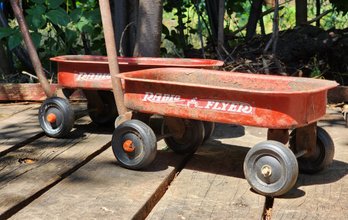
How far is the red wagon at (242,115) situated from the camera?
260 cm

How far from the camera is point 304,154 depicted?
2885mm

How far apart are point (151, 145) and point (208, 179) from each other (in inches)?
12.0

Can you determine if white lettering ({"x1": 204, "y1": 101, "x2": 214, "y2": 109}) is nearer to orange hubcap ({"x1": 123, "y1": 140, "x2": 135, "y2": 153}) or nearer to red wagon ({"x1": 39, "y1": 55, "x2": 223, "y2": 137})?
orange hubcap ({"x1": 123, "y1": 140, "x2": 135, "y2": 153})

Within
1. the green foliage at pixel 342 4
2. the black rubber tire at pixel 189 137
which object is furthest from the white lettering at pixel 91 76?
the green foliage at pixel 342 4

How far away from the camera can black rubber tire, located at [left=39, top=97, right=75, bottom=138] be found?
11.7 ft

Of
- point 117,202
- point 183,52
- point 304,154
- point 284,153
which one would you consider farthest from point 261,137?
point 183,52

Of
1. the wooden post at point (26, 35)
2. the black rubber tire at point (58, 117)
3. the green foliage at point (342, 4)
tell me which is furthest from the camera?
the green foliage at point (342, 4)

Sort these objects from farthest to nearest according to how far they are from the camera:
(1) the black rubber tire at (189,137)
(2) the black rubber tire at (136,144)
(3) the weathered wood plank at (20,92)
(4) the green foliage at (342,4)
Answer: (4) the green foliage at (342,4) < (3) the weathered wood plank at (20,92) < (1) the black rubber tire at (189,137) < (2) the black rubber tire at (136,144)

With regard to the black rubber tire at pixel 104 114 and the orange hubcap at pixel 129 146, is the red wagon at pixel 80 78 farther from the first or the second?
the orange hubcap at pixel 129 146

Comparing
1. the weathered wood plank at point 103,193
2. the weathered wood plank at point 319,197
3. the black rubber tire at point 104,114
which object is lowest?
the weathered wood plank at point 319,197

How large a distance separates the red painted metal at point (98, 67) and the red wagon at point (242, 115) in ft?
1.14

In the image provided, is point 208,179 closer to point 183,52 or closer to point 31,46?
point 31,46

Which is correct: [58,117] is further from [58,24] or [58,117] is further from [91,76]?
Result: [58,24]

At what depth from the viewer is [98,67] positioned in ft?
12.0
